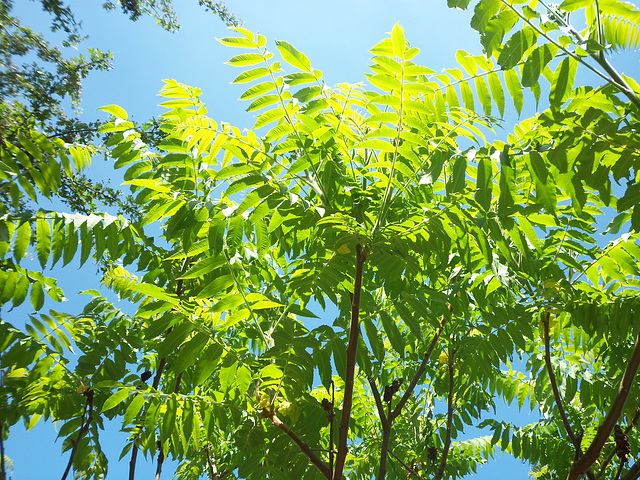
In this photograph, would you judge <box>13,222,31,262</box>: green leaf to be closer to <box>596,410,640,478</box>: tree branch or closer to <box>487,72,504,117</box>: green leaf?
<box>487,72,504,117</box>: green leaf

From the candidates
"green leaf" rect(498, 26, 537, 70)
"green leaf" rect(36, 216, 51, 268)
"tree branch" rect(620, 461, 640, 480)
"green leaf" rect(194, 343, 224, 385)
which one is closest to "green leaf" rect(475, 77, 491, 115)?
"green leaf" rect(498, 26, 537, 70)

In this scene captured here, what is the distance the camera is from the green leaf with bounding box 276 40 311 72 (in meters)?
1.85

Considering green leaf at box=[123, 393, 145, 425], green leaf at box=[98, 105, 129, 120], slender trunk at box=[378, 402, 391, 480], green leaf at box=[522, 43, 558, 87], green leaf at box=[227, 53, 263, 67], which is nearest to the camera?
green leaf at box=[522, 43, 558, 87]

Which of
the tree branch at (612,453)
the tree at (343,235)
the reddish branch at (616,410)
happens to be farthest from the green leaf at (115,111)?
the tree branch at (612,453)

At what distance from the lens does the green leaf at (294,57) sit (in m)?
1.85

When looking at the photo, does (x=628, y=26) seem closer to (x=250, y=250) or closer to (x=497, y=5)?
(x=497, y=5)

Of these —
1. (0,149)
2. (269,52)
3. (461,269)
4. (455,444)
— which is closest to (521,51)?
(269,52)

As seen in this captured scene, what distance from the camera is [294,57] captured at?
74.6 inches

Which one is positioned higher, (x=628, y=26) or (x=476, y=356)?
(x=628, y=26)

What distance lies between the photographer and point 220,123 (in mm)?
2129

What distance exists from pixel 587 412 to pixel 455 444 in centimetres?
123

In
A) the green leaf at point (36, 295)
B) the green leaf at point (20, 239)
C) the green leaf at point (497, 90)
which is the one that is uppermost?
the green leaf at point (497, 90)

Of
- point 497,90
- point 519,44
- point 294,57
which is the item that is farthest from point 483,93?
point 294,57

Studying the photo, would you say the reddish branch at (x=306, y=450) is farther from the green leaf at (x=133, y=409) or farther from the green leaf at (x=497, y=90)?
the green leaf at (x=497, y=90)
